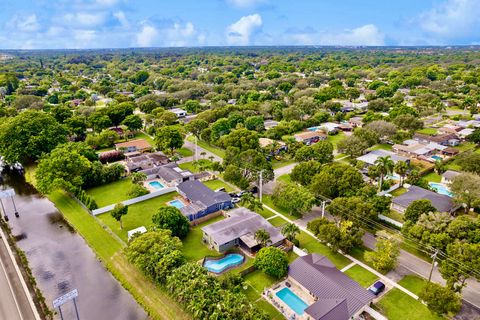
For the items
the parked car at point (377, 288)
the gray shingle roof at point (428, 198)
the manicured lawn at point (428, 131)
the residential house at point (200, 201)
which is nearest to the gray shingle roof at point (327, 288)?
the parked car at point (377, 288)

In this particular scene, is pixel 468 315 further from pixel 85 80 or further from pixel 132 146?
pixel 85 80

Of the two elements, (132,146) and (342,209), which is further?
(132,146)

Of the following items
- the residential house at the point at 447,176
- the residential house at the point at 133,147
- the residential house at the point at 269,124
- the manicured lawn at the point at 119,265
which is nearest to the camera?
the manicured lawn at the point at 119,265

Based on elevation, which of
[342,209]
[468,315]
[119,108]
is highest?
[119,108]

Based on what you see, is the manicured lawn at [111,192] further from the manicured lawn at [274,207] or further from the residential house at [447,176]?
the residential house at [447,176]

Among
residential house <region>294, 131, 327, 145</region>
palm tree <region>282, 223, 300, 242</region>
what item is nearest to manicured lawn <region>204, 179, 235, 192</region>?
palm tree <region>282, 223, 300, 242</region>

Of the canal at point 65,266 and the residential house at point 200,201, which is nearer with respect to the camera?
the canal at point 65,266

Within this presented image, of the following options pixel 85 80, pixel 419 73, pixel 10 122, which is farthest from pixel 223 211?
pixel 419 73
